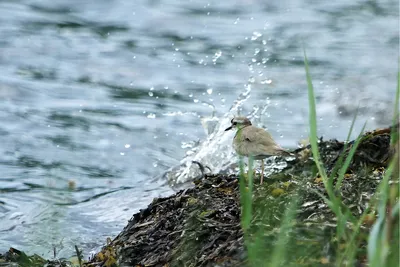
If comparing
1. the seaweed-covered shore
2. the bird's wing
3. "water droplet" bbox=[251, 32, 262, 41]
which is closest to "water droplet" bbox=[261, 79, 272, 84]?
"water droplet" bbox=[251, 32, 262, 41]

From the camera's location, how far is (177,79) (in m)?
10.6

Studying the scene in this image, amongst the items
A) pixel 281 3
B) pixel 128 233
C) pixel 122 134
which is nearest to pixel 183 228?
pixel 128 233

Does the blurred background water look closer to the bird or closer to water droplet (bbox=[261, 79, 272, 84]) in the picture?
water droplet (bbox=[261, 79, 272, 84])

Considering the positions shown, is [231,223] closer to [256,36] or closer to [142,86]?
[142,86]

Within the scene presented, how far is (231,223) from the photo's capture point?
13.4 feet

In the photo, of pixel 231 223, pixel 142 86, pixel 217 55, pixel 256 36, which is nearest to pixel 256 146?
pixel 231 223

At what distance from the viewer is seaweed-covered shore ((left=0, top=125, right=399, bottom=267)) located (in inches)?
136

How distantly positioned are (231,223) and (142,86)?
6.50 metres

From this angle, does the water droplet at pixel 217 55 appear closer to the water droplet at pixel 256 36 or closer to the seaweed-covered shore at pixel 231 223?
the water droplet at pixel 256 36

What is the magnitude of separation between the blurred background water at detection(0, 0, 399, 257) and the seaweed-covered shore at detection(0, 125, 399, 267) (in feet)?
3.67

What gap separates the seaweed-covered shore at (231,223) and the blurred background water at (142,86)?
3.67ft

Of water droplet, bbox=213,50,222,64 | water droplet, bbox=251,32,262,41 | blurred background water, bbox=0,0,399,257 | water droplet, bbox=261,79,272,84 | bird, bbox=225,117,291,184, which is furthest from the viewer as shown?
water droplet, bbox=251,32,262,41

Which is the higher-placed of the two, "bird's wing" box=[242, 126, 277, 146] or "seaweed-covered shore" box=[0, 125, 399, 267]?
"bird's wing" box=[242, 126, 277, 146]

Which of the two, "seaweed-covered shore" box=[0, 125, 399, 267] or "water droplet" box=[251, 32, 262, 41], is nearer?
"seaweed-covered shore" box=[0, 125, 399, 267]
